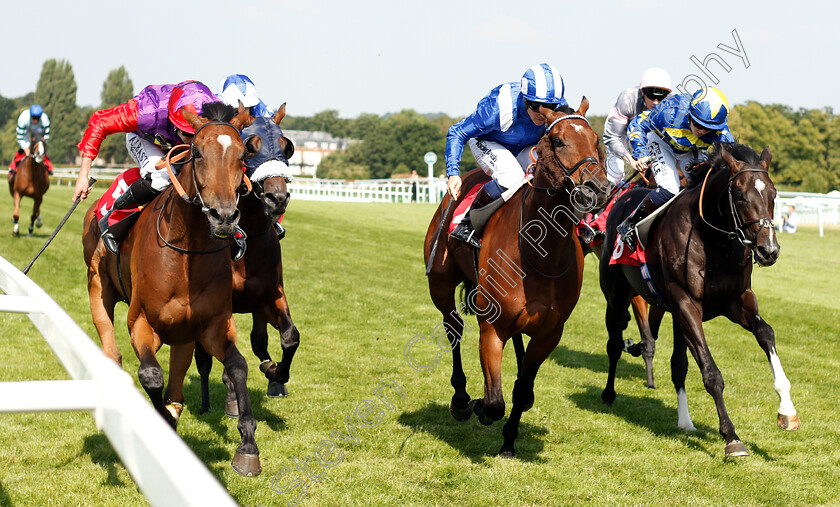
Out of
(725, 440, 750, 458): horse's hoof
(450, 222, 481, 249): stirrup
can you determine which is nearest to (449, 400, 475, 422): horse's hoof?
(450, 222, 481, 249): stirrup

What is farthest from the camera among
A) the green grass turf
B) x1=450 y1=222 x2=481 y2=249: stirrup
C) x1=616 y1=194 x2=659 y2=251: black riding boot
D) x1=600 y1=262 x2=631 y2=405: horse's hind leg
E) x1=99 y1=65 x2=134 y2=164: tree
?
x1=99 y1=65 x2=134 y2=164: tree

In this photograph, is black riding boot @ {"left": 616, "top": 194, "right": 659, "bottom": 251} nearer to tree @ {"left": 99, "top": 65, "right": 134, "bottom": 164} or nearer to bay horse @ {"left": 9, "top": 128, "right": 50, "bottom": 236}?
bay horse @ {"left": 9, "top": 128, "right": 50, "bottom": 236}

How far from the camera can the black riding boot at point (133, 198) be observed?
5.30 meters

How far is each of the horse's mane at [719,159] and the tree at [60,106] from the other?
317 feet

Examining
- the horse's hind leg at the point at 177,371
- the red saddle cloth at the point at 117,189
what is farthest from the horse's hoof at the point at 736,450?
the red saddle cloth at the point at 117,189

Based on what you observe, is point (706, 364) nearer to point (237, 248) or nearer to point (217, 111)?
point (237, 248)

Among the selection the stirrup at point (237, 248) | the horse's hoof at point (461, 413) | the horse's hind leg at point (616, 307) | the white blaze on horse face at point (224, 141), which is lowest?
the horse's hoof at point (461, 413)

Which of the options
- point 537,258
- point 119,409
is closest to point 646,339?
point 537,258

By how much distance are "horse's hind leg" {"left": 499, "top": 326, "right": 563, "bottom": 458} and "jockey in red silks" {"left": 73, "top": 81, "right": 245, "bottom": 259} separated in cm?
207

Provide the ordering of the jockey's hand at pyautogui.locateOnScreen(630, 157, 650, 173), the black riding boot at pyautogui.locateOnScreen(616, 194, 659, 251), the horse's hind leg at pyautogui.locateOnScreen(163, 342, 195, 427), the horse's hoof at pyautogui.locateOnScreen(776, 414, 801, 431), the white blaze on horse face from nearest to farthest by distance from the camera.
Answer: the white blaze on horse face < the horse's hind leg at pyautogui.locateOnScreen(163, 342, 195, 427) < the horse's hoof at pyautogui.locateOnScreen(776, 414, 801, 431) < the black riding boot at pyautogui.locateOnScreen(616, 194, 659, 251) < the jockey's hand at pyautogui.locateOnScreen(630, 157, 650, 173)

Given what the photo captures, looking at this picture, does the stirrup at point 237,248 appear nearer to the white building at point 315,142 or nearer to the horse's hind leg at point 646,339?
the horse's hind leg at point 646,339

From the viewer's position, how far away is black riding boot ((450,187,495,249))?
18.6ft

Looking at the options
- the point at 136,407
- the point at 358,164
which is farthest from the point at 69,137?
the point at 136,407

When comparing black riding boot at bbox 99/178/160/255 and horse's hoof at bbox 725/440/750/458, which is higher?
black riding boot at bbox 99/178/160/255
